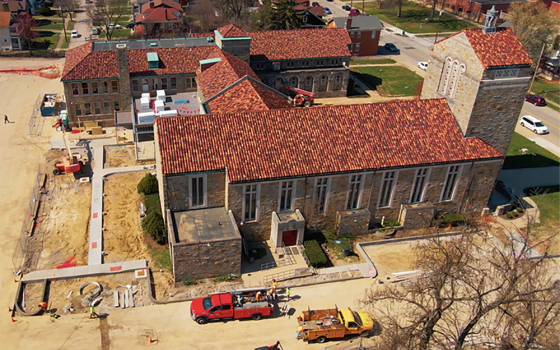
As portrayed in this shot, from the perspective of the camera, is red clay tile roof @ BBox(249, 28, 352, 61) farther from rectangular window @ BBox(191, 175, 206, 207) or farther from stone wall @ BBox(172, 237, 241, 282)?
stone wall @ BBox(172, 237, 241, 282)

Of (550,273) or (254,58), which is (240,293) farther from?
(254,58)

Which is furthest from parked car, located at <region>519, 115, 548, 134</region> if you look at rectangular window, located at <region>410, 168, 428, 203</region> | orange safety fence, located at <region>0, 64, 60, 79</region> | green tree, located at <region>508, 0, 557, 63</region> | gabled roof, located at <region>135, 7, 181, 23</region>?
orange safety fence, located at <region>0, 64, 60, 79</region>

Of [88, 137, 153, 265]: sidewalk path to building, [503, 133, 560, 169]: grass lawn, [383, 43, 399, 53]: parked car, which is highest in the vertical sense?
[503, 133, 560, 169]: grass lawn

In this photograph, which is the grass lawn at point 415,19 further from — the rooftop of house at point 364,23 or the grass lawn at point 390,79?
the grass lawn at point 390,79

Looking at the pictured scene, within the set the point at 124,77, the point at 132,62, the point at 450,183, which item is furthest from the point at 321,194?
the point at 132,62

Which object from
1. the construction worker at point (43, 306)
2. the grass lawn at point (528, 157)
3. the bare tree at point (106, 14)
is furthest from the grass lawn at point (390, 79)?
the construction worker at point (43, 306)

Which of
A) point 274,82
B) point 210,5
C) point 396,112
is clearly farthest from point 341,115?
point 210,5

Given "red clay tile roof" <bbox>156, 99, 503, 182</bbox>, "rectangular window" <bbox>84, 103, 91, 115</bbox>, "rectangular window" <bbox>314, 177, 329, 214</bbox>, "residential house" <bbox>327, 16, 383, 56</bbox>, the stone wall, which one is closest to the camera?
the stone wall
